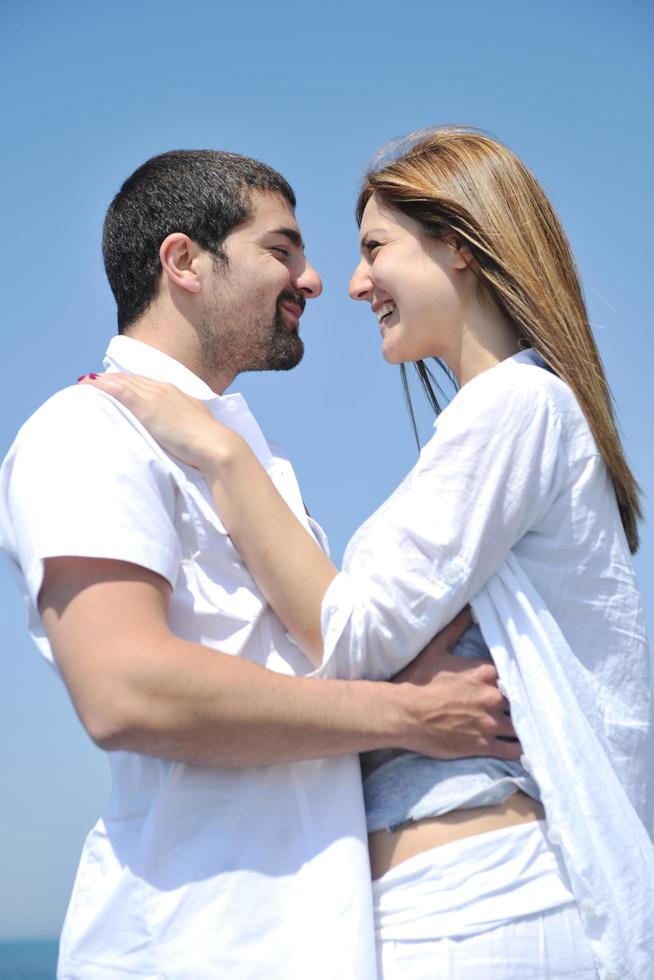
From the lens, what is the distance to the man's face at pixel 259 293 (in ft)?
12.6

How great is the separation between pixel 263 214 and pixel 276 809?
2216 mm

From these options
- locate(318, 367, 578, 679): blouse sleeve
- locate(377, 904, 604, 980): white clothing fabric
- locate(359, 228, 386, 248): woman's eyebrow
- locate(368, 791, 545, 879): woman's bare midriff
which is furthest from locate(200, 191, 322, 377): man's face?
locate(377, 904, 604, 980): white clothing fabric

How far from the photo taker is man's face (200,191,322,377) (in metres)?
3.85

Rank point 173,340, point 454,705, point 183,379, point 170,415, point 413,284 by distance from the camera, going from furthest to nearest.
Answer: point 173,340 → point 183,379 → point 413,284 → point 170,415 → point 454,705

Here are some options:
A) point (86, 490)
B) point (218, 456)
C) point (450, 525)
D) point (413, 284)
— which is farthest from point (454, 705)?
point (413, 284)

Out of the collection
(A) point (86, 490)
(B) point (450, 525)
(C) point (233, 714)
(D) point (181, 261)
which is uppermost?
(D) point (181, 261)

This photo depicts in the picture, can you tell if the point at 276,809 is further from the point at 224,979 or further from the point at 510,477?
the point at 510,477

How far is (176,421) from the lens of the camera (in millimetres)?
3002

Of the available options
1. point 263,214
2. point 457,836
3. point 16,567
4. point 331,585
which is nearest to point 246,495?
point 331,585

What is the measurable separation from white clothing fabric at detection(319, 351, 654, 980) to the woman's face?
39 centimetres

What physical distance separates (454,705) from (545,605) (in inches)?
13.6

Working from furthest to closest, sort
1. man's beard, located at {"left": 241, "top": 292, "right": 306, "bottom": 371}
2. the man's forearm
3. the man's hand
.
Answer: man's beard, located at {"left": 241, "top": 292, "right": 306, "bottom": 371} → the man's hand → the man's forearm

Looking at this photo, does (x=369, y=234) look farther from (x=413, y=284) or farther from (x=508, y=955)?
(x=508, y=955)

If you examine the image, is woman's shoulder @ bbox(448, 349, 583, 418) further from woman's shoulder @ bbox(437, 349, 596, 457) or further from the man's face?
the man's face
